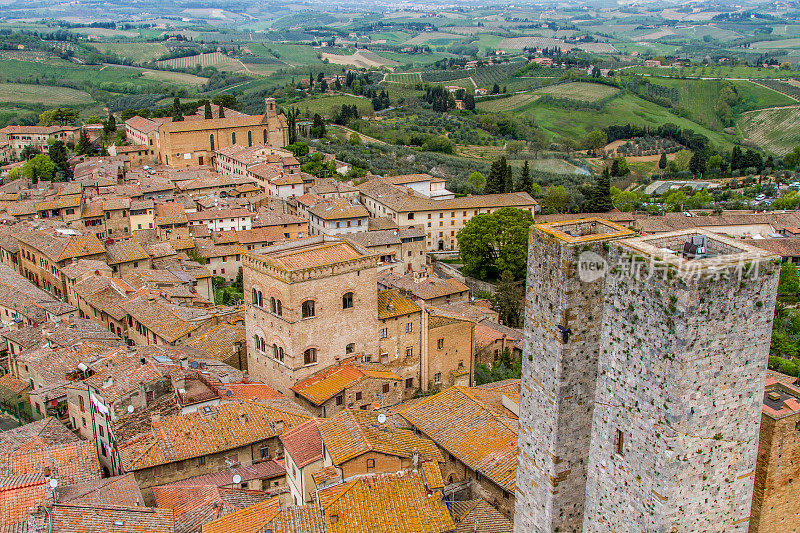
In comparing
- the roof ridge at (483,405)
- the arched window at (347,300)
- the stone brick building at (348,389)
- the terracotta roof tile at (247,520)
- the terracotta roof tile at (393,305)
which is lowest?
the stone brick building at (348,389)

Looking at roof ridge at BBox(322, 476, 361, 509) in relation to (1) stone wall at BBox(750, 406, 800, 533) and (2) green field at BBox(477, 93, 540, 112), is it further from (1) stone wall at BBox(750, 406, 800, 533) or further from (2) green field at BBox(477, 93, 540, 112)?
(2) green field at BBox(477, 93, 540, 112)

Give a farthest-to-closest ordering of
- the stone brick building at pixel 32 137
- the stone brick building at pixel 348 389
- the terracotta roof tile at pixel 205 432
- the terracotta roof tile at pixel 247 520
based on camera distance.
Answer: the stone brick building at pixel 32 137 < the stone brick building at pixel 348 389 < the terracotta roof tile at pixel 205 432 < the terracotta roof tile at pixel 247 520

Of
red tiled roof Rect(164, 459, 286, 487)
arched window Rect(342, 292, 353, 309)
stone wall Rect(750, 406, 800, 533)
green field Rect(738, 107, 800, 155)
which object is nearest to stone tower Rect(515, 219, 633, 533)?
stone wall Rect(750, 406, 800, 533)

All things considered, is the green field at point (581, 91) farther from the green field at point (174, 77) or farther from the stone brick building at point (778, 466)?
the stone brick building at point (778, 466)

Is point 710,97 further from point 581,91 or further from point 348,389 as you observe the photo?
point 348,389

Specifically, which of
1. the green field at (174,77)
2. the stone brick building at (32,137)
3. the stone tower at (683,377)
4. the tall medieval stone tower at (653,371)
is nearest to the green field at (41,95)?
the green field at (174,77)

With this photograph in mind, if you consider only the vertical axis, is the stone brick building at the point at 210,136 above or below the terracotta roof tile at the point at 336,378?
above

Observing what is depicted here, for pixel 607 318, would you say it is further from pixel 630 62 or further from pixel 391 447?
pixel 630 62
